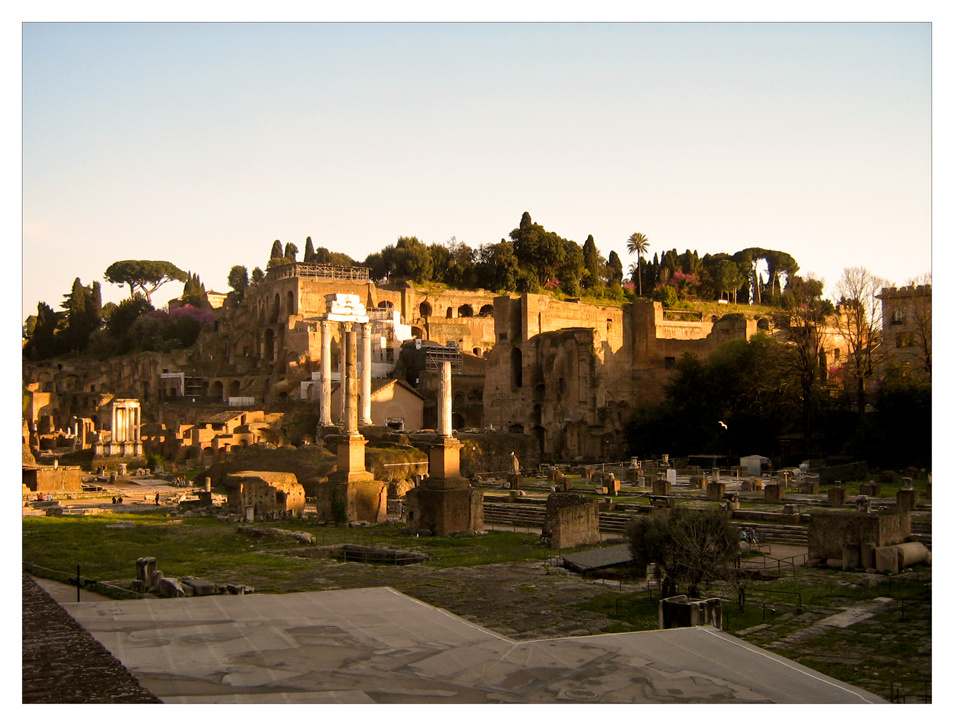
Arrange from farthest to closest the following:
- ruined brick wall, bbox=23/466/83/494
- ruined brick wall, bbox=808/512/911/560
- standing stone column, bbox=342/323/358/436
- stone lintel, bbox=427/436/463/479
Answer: ruined brick wall, bbox=23/466/83/494 < standing stone column, bbox=342/323/358/436 < stone lintel, bbox=427/436/463/479 < ruined brick wall, bbox=808/512/911/560

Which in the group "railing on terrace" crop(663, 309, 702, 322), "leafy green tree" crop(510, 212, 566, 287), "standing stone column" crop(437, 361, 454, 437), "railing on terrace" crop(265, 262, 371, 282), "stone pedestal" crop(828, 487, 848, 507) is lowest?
"stone pedestal" crop(828, 487, 848, 507)

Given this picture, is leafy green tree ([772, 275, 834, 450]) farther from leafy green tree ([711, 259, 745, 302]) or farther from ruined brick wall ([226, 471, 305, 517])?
leafy green tree ([711, 259, 745, 302])

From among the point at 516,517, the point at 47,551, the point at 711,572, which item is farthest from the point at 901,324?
the point at 47,551

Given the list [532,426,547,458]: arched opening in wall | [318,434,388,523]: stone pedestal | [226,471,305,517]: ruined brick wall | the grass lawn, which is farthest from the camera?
[532,426,547,458]: arched opening in wall

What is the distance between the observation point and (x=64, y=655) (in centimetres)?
862

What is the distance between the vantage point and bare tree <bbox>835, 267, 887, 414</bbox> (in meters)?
34.2

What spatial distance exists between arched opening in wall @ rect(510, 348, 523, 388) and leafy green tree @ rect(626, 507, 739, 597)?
36.3 metres

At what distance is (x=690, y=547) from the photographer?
13.2 metres

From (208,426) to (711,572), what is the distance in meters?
36.6

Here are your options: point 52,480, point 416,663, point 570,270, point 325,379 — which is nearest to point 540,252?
point 570,270

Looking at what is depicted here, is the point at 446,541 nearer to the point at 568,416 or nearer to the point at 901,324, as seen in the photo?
the point at 901,324

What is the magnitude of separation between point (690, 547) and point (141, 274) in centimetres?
7494

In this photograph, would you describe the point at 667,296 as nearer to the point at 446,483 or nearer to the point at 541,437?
the point at 541,437

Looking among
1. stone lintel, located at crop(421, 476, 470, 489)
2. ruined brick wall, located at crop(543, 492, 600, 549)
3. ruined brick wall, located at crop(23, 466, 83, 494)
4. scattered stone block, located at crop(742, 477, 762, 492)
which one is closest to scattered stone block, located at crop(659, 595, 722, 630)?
ruined brick wall, located at crop(543, 492, 600, 549)
